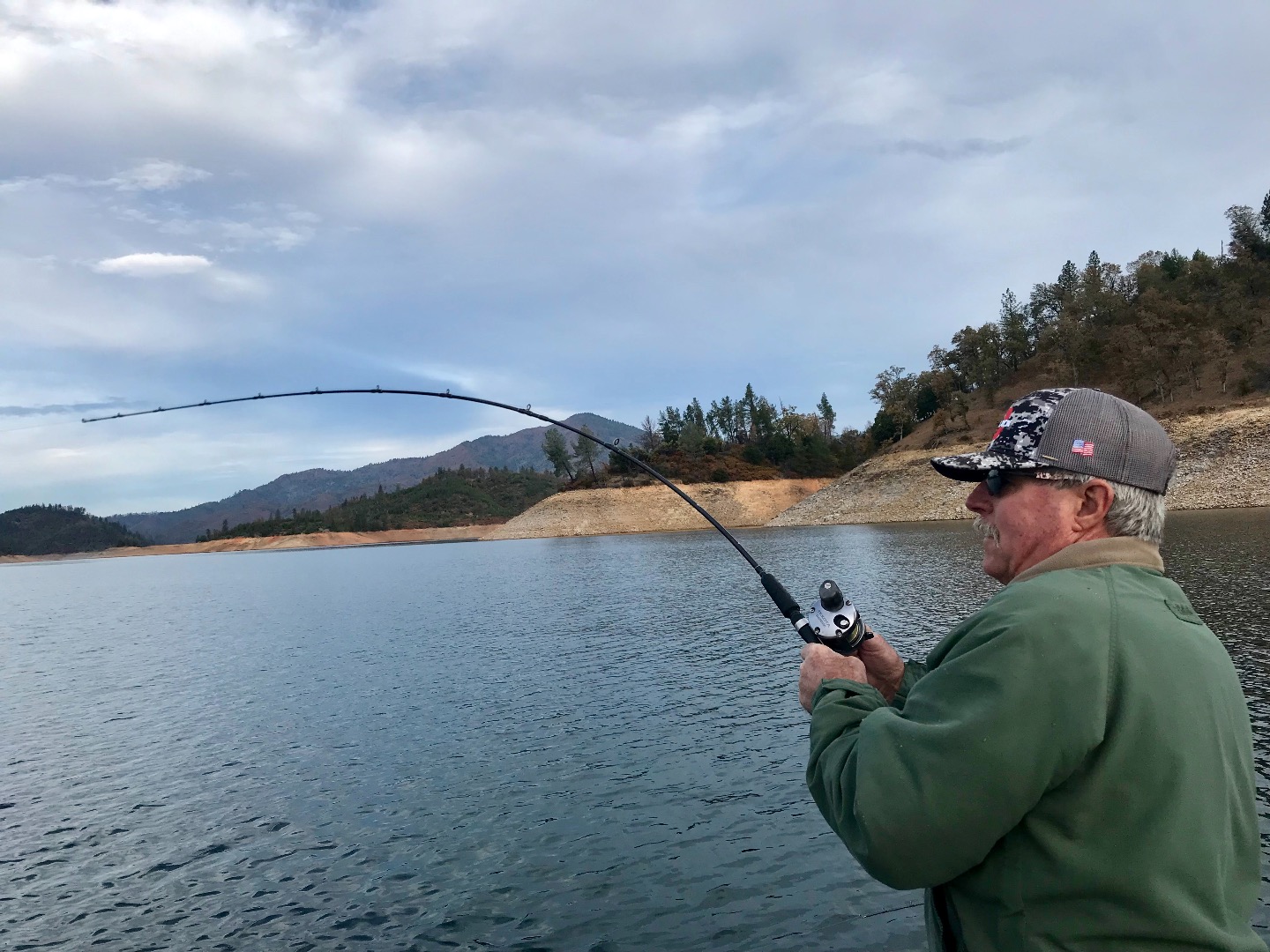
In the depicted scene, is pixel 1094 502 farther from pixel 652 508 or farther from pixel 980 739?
pixel 652 508

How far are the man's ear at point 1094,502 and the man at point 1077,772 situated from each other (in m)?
0.04

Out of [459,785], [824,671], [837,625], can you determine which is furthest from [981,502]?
[459,785]

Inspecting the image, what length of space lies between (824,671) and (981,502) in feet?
2.77

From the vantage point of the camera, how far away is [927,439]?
103688 millimetres

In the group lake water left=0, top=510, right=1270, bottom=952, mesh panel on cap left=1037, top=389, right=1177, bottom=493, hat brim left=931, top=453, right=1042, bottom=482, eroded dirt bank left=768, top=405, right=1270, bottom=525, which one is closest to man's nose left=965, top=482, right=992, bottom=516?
hat brim left=931, top=453, right=1042, bottom=482

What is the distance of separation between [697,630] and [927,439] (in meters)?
86.1

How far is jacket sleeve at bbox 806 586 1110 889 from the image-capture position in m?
2.14

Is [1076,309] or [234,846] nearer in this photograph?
[234,846]

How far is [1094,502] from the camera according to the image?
257 cm

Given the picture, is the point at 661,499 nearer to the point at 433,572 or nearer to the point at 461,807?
the point at 433,572

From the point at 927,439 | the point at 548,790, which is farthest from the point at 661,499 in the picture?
the point at 548,790

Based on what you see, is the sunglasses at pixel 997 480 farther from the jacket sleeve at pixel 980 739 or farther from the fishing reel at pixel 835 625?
the fishing reel at pixel 835 625

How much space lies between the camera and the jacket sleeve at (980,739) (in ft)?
7.03

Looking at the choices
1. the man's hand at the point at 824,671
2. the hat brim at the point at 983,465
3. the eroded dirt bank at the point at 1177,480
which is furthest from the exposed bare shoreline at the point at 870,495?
the hat brim at the point at 983,465
